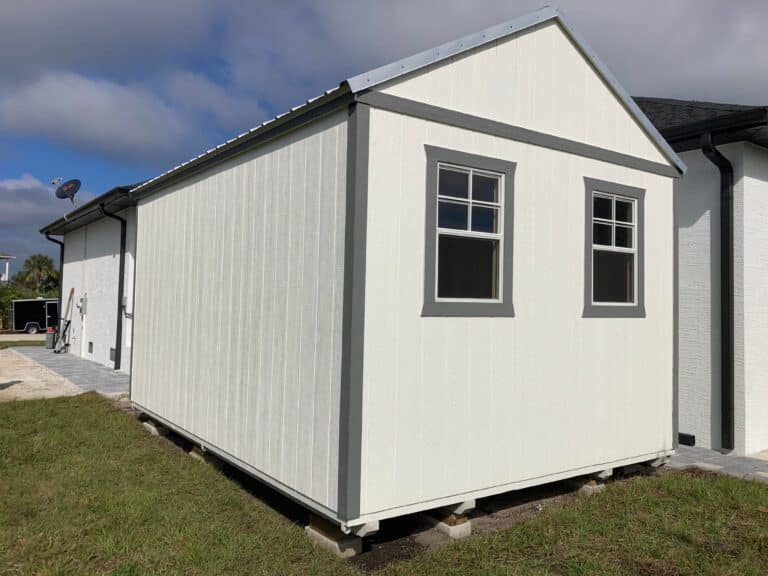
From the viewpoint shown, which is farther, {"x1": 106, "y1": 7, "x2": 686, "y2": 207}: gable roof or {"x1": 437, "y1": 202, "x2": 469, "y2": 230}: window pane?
{"x1": 437, "y1": 202, "x2": 469, "y2": 230}: window pane

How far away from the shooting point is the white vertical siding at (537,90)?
175 inches

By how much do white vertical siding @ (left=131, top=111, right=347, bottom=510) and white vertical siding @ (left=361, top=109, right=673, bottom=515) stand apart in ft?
0.94

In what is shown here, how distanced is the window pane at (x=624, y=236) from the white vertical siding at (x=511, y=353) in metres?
0.22

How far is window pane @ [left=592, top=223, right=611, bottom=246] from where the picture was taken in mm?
5492

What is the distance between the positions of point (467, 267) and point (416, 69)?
54.6 inches

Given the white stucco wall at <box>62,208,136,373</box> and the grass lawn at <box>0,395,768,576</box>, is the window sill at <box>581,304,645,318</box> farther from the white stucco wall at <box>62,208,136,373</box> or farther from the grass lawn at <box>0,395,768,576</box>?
the white stucco wall at <box>62,208,136,373</box>

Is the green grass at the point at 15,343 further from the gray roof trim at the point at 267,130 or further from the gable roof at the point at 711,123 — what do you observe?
the gable roof at the point at 711,123

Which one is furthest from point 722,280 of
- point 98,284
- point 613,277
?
point 98,284

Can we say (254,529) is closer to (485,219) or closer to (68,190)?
(485,219)

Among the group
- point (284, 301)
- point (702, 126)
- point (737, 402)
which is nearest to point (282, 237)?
point (284, 301)

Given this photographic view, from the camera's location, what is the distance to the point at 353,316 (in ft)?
12.7

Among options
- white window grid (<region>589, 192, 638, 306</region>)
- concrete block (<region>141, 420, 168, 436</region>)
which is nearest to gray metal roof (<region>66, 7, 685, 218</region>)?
white window grid (<region>589, 192, 638, 306</region>)

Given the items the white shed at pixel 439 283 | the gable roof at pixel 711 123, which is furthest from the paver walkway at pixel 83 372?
the gable roof at pixel 711 123

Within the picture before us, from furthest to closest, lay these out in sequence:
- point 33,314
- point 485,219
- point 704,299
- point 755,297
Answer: point 33,314
point 704,299
point 755,297
point 485,219
